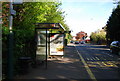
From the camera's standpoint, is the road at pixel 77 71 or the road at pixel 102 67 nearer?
the road at pixel 77 71

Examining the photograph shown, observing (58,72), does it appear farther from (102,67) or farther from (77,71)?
(102,67)

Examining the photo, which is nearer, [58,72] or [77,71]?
[58,72]

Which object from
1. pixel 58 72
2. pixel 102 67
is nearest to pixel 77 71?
pixel 58 72

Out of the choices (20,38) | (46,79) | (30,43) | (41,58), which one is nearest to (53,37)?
(41,58)

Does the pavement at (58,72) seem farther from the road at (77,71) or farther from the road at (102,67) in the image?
the road at (102,67)

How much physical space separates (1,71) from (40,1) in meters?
9.33

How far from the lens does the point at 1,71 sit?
643 centimetres

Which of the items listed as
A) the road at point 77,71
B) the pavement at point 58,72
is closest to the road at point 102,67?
the road at point 77,71

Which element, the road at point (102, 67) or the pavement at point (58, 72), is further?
the road at point (102, 67)

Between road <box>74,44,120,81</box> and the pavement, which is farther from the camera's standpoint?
road <box>74,44,120,81</box>

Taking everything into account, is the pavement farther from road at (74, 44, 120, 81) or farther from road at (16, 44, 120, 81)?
road at (74, 44, 120, 81)

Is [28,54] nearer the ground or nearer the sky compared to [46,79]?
nearer the sky

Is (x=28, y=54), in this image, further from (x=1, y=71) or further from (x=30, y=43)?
(x=1, y=71)

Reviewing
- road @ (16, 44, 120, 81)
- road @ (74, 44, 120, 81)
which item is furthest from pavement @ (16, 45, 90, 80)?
road @ (74, 44, 120, 81)
